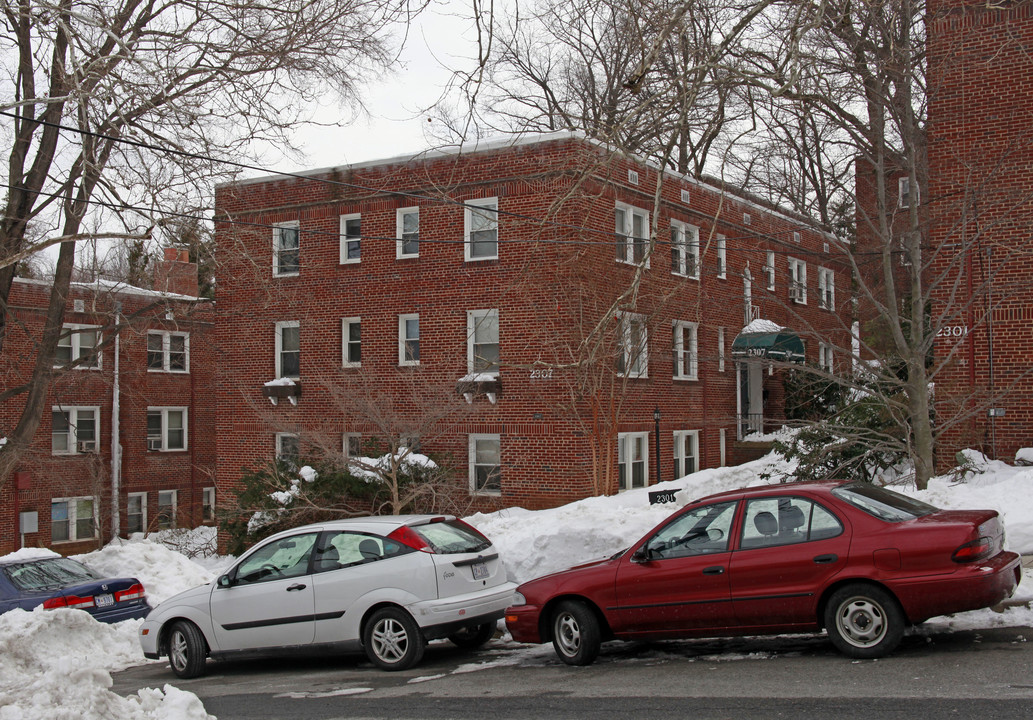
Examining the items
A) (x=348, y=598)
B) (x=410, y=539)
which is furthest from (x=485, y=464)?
(x=348, y=598)

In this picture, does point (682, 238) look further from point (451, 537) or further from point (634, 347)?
point (451, 537)

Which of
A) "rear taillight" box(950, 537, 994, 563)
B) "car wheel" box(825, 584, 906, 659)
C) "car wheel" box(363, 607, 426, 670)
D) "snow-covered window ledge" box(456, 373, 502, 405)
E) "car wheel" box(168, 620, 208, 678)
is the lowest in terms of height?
"car wheel" box(168, 620, 208, 678)

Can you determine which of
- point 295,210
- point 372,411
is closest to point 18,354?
point 295,210

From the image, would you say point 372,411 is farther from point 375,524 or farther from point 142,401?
point 142,401

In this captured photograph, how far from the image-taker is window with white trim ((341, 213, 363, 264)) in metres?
25.4

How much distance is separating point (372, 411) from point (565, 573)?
12.5 m

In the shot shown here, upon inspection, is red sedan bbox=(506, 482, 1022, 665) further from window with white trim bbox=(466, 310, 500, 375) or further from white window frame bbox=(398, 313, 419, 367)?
white window frame bbox=(398, 313, 419, 367)

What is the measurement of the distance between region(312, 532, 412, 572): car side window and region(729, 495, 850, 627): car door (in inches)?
133

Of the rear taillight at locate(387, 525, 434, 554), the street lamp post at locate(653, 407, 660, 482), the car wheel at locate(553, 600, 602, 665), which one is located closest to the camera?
the car wheel at locate(553, 600, 602, 665)

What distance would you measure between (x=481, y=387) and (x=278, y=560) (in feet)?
41.5

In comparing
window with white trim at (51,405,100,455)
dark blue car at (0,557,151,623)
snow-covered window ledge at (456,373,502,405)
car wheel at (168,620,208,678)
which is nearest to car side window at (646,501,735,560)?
car wheel at (168,620,208,678)

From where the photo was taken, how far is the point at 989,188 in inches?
664

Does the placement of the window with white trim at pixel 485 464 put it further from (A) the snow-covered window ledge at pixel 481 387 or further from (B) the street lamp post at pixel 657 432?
(B) the street lamp post at pixel 657 432

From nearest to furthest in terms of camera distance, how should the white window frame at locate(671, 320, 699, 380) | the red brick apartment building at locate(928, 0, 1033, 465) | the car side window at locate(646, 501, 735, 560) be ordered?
1. the car side window at locate(646, 501, 735, 560)
2. the red brick apartment building at locate(928, 0, 1033, 465)
3. the white window frame at locate(671, 320, 699, 380)
